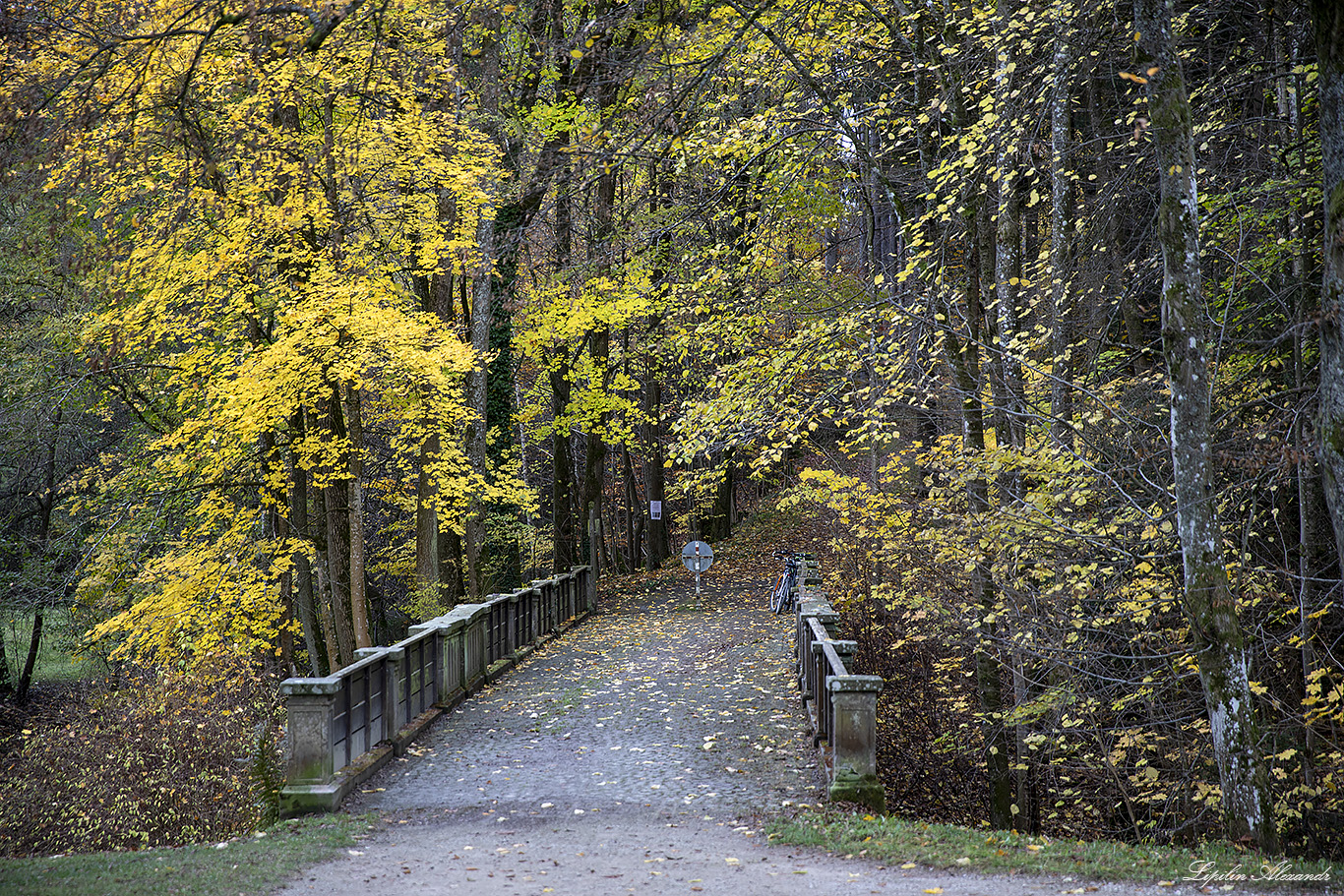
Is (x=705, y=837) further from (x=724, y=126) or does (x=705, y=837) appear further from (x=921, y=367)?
(x=724, y=126)

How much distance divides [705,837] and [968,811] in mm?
7105

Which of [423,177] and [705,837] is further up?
[423,177]

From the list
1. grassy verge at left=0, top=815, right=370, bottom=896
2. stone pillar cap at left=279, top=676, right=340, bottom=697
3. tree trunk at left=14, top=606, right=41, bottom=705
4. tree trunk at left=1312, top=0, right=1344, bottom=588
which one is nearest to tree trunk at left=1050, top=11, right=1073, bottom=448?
tree trunk at left=1312, top=0, right=1344, bottom=588

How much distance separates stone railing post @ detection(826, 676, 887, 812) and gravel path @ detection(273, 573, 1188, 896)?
0.40 metres

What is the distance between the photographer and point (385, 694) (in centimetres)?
996

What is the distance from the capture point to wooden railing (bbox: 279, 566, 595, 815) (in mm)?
8148

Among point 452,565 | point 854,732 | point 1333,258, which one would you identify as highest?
point 1333,258

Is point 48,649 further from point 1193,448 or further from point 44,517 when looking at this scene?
point 1193,448

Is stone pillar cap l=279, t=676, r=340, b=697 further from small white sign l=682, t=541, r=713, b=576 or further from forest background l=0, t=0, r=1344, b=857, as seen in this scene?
small white sign l=682, t=541, r=713, b=576

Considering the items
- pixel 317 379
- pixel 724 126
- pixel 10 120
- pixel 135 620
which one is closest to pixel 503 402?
pixel 317 379

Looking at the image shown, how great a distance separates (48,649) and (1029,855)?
27.4m

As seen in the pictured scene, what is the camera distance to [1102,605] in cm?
905

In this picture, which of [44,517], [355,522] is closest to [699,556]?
[355,522]

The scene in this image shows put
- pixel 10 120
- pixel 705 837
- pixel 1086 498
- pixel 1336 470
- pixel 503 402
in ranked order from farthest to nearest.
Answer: pixel 503 402 → pixel 1086 498 → pixel 705 837 → pixel 1336 470 → pixel 10 120
